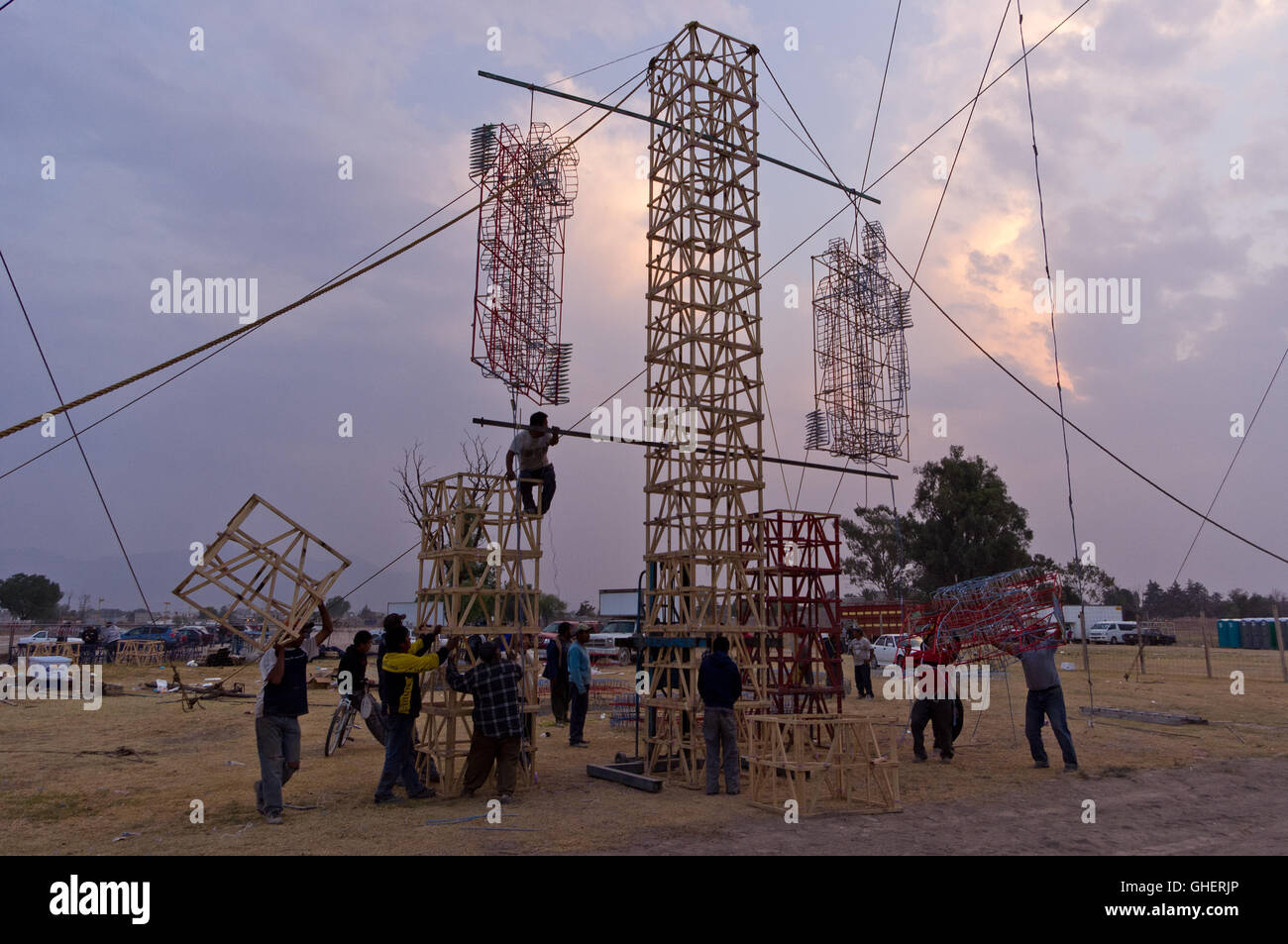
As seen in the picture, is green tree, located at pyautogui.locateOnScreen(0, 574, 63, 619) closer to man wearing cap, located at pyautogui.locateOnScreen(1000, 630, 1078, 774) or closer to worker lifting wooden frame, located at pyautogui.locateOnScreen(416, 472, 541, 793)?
worker lifting wooden frame, located at pyautogui.locateOnScreen(416, 472, 541, 793)

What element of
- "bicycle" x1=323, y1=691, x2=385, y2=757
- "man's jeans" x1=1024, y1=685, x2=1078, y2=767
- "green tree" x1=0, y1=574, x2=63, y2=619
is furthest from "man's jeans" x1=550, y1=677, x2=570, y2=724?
"green tree" x1=0, y1=574, x2=63, y2=619

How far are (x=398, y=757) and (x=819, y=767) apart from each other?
4.83m

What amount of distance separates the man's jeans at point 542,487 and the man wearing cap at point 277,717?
9.96ft

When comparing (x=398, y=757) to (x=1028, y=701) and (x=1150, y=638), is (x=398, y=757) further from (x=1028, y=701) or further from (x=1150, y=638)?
(x=1150, y=638)

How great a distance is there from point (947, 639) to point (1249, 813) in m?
4.50

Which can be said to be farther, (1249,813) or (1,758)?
(1,758)

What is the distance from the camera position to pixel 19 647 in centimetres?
3869

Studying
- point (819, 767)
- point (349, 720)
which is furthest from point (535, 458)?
A: point (349, 720)

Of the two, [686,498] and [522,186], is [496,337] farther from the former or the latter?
[686,498]

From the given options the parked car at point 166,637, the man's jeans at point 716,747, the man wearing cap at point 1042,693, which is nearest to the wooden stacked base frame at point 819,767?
the man's jeans at point 716,747

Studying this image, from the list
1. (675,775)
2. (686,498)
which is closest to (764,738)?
(675,775)

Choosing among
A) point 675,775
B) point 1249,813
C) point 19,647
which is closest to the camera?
point 1249,813

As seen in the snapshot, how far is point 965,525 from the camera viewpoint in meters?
50.7

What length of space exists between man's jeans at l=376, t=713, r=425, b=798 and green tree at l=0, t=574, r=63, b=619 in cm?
9662
